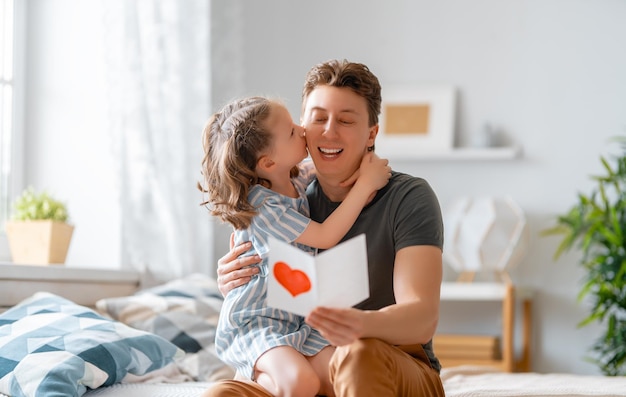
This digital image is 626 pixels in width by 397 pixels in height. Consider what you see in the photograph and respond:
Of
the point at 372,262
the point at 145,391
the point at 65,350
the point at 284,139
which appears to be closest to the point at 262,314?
the point at 372,262

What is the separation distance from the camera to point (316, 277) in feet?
4.42

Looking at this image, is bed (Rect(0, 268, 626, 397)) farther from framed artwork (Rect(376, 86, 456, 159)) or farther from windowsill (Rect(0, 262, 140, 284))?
framed artwork (Rect(376, 86, 456, 159))

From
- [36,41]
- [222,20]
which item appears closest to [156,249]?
[36,41]

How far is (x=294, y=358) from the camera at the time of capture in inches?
64.6

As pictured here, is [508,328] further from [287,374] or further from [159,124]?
[287,374]

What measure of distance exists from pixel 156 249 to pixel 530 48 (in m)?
2.18

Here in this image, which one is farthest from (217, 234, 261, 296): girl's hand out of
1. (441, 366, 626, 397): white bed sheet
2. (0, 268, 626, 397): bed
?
(441, 366, 626, 397): white bed sheet

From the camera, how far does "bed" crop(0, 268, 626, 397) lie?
6.51ft

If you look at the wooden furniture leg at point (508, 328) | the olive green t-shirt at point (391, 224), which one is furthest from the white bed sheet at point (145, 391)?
the wooden furniture leg at point (508, 328)

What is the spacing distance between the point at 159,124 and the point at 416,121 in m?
1.48

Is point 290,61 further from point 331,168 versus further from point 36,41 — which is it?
point 331,168

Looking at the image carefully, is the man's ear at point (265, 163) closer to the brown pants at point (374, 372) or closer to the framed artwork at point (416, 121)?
the brown pants at point (374, 372)

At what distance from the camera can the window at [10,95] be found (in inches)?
136

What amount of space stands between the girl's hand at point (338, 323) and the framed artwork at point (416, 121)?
2994mm
